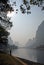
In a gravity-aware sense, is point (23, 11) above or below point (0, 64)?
above

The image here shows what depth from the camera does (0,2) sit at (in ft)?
66.3

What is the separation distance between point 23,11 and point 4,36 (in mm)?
55905

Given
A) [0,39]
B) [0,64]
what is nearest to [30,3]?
[0,64]

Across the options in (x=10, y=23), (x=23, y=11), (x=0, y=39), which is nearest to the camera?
(x=23, y=11)

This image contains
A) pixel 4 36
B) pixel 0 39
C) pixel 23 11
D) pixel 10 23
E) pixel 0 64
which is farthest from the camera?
pixel 4 36

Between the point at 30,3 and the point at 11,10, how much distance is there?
15.2 ft

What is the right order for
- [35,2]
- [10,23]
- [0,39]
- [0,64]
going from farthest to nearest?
[0,39]
[10,23]
[0,64]
[35,2]

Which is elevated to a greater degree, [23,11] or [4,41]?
[23,11]

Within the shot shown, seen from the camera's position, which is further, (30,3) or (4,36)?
(4,36)

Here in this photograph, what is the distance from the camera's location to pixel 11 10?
69.9 ft

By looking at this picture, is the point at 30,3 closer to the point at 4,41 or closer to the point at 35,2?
the point at 35,2

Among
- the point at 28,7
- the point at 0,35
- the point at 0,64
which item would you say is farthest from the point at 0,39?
the point at 28,7

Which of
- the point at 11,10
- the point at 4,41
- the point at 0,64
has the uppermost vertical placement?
the point at 11,10

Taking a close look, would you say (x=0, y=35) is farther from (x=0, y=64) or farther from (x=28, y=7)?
(x=28, y=7)
